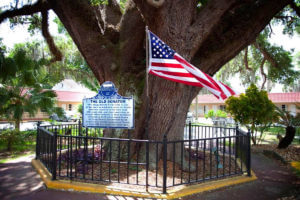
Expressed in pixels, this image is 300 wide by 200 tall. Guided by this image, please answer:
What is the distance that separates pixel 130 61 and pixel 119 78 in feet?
2.30

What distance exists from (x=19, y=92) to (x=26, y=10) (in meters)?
3.89

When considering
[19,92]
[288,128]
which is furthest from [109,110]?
[288,128]

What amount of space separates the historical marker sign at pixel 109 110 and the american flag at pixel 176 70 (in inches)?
41.5

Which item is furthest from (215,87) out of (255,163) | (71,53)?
(71,53)

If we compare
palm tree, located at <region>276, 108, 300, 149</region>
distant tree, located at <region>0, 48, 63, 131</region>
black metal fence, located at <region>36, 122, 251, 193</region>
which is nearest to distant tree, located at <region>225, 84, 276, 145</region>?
palm tree, located at <region>276, 108, 300, 149</region>

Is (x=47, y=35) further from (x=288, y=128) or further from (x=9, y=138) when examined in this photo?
(x=288, y=128)

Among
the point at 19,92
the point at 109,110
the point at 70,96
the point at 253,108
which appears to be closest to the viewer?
the point at 109,110

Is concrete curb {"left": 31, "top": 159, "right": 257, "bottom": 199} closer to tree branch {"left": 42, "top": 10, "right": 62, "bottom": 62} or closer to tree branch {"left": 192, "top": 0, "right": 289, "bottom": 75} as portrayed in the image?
tree branch {"left": 192, "top": 0, "right": 289, "bottom": 75}

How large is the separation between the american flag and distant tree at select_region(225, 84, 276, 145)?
17.1ft

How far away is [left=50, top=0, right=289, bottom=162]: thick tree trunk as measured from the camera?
6059 mm

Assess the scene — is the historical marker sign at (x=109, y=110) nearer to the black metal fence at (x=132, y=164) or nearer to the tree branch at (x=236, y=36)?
the black metal fence at (x=132, y=164)

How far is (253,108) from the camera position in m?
9.74

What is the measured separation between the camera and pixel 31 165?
21.3 ft

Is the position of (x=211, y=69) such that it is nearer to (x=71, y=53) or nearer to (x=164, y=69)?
(x=164, y=69)
